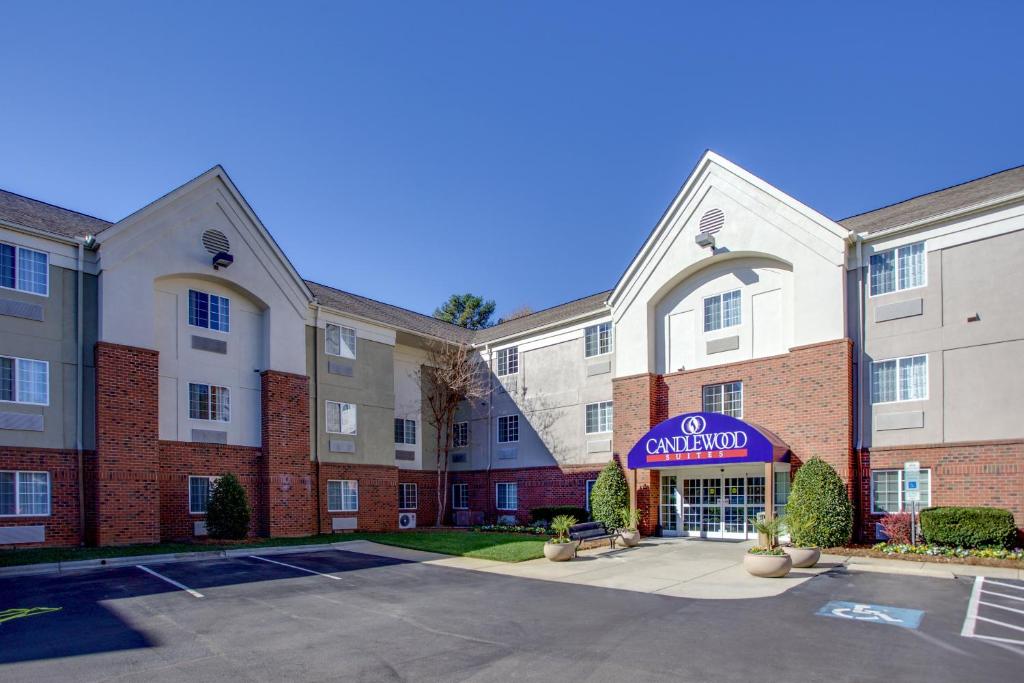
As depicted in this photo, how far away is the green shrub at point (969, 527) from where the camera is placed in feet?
53.3

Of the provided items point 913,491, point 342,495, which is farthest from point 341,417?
point 913,491

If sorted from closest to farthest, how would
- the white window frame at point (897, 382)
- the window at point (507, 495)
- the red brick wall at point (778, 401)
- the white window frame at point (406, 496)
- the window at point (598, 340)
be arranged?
1. the white window frame at point (897, 382)
2. the red brick wall at point (778, 401)
3. the window at point (598, 340)
4. the window at point (507, 495)
5. the white window frame at point (406, 496)

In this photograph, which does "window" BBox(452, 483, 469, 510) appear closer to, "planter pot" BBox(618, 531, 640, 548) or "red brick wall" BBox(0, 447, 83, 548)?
"planter pot" BBox(618, 531, 640, 548)

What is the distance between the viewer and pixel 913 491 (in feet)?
54.9

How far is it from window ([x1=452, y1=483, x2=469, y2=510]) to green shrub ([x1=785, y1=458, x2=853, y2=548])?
16.3 m

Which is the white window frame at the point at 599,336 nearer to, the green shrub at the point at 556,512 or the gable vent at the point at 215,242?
the green shrub at the point at 556,512

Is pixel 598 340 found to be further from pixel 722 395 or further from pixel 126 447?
pixel 126 447

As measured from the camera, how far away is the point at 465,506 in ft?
104

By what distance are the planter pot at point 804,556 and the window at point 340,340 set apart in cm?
1788

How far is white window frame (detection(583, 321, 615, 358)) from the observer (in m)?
26.7

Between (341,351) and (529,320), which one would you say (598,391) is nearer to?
(529,320)

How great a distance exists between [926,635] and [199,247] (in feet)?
72.2

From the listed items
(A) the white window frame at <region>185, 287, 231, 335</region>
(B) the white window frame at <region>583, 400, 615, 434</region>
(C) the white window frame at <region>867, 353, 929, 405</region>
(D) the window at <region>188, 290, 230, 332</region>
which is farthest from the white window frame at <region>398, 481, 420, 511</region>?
(C) the white window frame at <region>867, 353, 929, 405</region>

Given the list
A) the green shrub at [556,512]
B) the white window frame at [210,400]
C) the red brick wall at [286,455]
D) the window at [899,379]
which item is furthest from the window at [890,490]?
the white window frame at [210,400]
